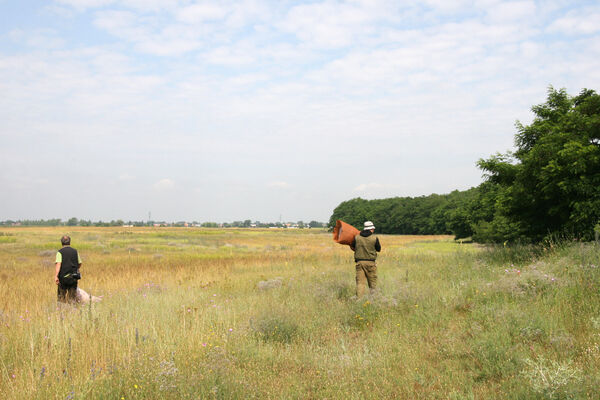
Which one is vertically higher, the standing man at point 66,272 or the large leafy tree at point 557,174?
the large leafy tree at point 557,174

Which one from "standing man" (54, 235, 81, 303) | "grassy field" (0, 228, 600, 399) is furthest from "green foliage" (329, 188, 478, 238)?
"standing man" (54, 235, 81, 303)

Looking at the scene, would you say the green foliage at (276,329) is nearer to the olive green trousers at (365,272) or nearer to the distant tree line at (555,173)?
the olive green trousers at (365,272)

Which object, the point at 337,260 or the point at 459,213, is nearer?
the point at 337,260

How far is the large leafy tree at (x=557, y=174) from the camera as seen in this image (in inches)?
454

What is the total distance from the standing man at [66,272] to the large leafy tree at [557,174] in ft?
44.1

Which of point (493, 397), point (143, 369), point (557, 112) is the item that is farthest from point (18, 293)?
point (557, 112)

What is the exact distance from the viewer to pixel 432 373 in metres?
4.52

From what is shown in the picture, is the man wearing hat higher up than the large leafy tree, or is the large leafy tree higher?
the large leafy tree

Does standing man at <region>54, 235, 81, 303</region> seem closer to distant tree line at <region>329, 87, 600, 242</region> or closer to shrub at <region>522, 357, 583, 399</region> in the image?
shrub at <region>522, 357, 583, 399</region>

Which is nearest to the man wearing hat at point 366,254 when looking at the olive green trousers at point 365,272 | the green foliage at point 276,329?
the olive green trousers at point 365,272

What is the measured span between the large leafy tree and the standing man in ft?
44.1

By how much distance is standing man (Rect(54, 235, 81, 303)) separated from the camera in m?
8.30

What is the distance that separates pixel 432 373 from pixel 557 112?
16501mm

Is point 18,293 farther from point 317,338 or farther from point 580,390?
point 580,390
